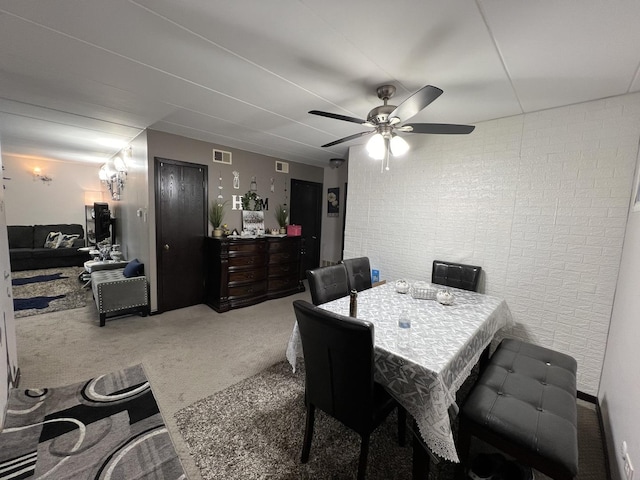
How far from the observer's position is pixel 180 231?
3.69 metres

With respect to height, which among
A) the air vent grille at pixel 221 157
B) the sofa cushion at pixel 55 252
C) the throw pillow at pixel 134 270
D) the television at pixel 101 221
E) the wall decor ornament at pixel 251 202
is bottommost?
the sofa cushion at pixel 55 252

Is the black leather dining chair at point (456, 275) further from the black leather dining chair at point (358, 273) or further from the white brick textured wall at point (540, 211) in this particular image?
the black leather dining chair at point (358, 273)

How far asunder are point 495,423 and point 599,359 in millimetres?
1735

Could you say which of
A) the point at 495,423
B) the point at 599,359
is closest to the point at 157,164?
the point at 495,423

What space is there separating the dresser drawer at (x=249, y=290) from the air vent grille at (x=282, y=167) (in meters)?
2.05

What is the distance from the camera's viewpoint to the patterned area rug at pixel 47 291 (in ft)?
11.7

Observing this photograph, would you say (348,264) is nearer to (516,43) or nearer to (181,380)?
(181,380)

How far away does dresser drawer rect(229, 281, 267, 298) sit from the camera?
380 centimetres

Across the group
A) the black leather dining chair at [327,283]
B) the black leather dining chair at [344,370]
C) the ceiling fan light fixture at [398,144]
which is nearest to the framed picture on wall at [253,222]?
the black leather dining chair at [327,283]

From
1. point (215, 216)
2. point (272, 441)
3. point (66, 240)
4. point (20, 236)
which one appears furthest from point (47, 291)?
point (272, 441)

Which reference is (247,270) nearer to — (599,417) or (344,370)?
(344,370)

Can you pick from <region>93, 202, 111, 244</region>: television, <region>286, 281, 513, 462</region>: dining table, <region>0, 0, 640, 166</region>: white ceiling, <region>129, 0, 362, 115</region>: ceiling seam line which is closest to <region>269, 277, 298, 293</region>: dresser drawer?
<region>286, 281, 513, 462</region>: dining table

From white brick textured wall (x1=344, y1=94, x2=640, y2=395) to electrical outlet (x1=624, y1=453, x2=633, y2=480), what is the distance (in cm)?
121

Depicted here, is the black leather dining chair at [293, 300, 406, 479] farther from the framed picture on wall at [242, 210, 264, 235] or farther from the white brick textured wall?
the framed picture on wall at [242, 210, 264, 235]
